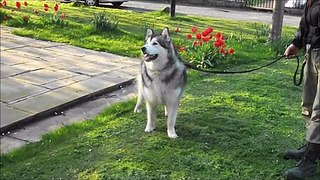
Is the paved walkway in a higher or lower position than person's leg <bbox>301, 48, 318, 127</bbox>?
lower

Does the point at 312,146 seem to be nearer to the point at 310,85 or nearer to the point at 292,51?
the point at 310,85

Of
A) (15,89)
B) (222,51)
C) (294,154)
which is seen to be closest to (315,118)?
(294,154)

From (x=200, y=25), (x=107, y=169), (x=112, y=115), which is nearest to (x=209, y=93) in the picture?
(x=112, y=115)

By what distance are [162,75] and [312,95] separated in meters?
1.42

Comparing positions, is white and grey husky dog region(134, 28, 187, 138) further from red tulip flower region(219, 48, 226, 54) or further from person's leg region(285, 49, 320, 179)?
red tulip flower region(219, 48, 226, 54)

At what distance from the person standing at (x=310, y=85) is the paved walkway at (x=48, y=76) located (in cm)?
283

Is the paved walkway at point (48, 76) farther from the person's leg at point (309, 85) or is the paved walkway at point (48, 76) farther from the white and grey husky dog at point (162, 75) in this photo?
the person's leg at point (309, 85)

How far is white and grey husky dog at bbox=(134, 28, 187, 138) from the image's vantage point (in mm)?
4359

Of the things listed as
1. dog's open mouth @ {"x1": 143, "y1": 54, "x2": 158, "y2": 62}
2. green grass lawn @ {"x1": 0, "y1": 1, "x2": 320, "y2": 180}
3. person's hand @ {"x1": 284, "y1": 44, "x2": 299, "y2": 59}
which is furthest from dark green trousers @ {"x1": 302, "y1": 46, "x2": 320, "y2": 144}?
dog's open mouth @ {"x1": 143, "y1": 54, "x2": 158, "y2": 62}

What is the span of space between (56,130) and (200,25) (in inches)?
351

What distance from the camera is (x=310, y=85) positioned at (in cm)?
389

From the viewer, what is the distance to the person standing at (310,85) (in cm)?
366

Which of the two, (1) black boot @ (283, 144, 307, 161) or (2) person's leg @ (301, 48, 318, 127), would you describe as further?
(1) black boot @ (283, 144, 307, 161)

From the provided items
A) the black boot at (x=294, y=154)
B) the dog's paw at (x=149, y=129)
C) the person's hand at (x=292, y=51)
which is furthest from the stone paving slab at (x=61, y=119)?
the person's hand at (x=292, y=51)
